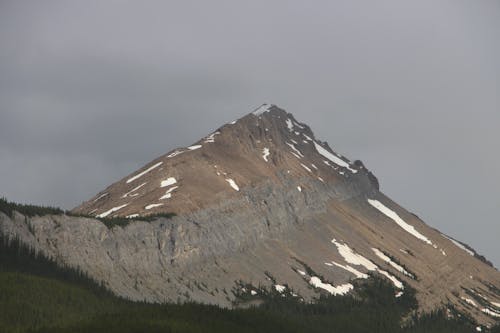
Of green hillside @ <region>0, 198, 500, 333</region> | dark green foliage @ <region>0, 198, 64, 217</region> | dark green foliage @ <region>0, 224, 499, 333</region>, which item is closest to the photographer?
dark green foliage @ <region>0, 224, 499, 333</region>

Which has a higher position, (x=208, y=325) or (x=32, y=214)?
(x=32, y=214)

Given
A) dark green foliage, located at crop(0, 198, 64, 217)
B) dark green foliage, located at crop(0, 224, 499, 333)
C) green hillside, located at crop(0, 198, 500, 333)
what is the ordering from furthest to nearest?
1. dark green foliage, located at crop(0, 198, 64, 217)
2. green hillside, located at crop(0, 198, 500, 333)
3. dark green foliage, located at crop(0, 224, 499, 333)

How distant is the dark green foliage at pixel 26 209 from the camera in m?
184

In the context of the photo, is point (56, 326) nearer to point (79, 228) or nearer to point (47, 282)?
point (47, 282)

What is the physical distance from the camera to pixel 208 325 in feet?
549

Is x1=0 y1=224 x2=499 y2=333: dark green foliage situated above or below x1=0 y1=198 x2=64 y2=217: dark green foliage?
below

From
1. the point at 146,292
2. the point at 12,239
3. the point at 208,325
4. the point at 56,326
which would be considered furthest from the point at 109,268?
the point at 56,326

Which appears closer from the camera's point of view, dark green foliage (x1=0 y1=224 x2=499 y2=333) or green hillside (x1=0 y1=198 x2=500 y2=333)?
dark green foliage (x1=0 y1=224 x2=499 y2=333)

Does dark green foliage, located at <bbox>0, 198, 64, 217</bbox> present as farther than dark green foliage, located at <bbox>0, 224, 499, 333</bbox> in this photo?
Yes

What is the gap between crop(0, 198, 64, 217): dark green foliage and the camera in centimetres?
18450

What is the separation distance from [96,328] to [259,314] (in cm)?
5034

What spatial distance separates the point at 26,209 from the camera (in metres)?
191

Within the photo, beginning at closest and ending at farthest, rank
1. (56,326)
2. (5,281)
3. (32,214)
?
(56,326) < (5,281) < (32,214)

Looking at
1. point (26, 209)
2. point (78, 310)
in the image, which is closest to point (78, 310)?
point (78, 310)
